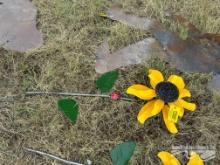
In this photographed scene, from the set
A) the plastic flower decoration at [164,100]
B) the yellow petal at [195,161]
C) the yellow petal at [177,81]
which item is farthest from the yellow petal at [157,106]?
the yellow petal at [195,161]

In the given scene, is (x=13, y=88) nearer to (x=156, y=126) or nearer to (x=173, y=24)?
(x=156, y=126)

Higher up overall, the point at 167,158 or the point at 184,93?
the point at 184,93

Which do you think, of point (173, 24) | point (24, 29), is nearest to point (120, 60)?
point (173, 24)

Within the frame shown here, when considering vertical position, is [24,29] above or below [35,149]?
above

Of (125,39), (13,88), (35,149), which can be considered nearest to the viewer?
(35,149)

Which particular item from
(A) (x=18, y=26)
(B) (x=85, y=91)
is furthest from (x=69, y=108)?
(A) (x=18, y=26)

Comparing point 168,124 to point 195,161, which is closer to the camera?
point 195,161

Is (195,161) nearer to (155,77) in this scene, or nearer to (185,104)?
(185,104)
